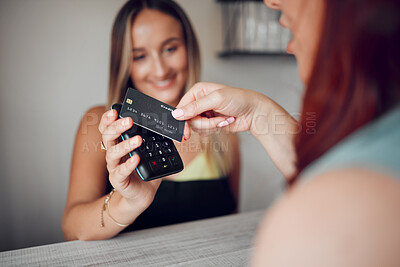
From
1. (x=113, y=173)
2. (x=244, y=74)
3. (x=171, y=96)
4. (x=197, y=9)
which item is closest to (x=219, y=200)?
(x=171, y=96)

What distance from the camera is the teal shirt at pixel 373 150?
0.23 meters

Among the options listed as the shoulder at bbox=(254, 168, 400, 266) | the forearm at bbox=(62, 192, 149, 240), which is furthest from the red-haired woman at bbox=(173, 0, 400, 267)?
the forearm at bbox=(62, 192, 149, 240)

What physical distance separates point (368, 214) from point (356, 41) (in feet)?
0.48

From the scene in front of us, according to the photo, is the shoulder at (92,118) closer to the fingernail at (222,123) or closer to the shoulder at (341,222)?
the fingernail at (222,123)

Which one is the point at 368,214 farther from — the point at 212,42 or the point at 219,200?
the point at 212,42

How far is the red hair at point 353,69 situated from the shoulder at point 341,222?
7 centimetres

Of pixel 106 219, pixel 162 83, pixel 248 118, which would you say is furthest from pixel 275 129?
pixel 162 83

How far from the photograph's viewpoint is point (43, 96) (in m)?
1.06

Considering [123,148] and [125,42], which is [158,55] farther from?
[123,148]

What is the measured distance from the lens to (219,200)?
108 cm

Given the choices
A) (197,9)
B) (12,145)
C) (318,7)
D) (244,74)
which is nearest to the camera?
(318,7)

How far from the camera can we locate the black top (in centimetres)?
99

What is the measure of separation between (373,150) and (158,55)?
2.92ft

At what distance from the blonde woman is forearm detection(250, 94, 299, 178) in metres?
0.22
